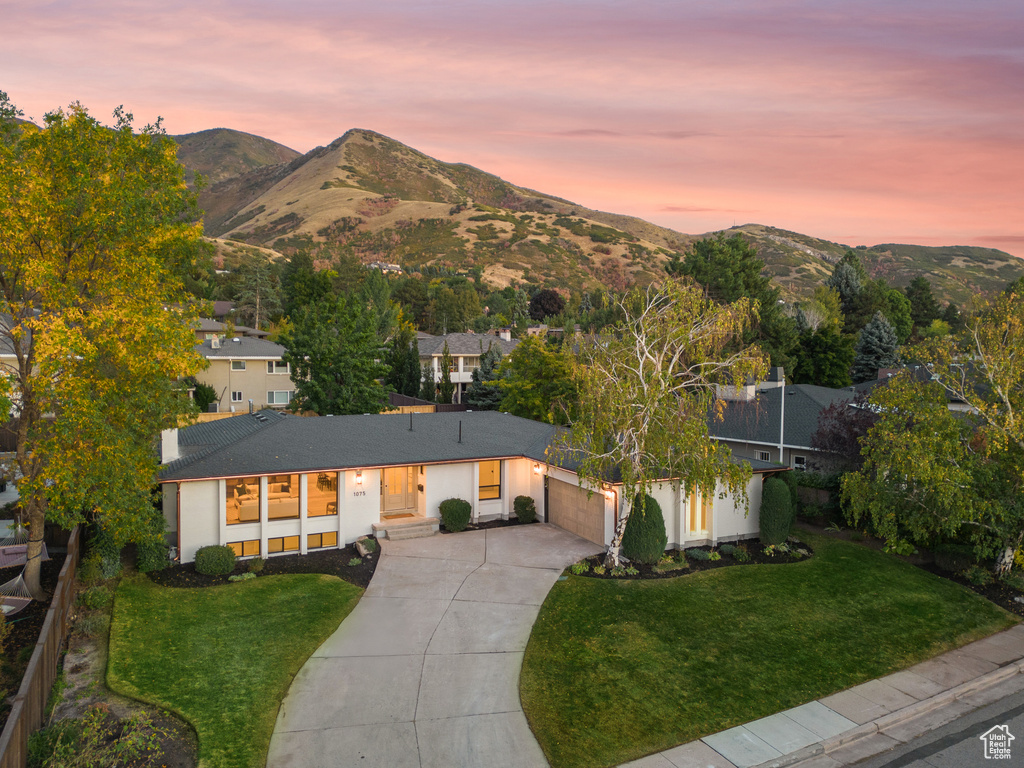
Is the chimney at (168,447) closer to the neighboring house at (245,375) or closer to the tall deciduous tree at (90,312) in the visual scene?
the tall deciduous tree at (90,312)

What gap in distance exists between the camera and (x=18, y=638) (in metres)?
12.6

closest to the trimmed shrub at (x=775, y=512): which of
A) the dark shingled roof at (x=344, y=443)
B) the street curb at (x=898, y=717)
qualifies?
Result: the dark shingled roof at (x=344, y=443)

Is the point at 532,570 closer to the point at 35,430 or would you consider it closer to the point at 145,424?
the point at 145,424

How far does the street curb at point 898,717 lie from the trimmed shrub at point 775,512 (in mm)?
7035

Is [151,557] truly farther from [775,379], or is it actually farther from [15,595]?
[775,379]

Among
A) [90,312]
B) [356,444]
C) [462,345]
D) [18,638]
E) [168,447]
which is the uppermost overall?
[90,312]

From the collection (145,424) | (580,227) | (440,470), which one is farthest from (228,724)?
(580,227)

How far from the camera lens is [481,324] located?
8412 centimetres

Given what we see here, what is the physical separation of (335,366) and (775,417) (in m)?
20.7

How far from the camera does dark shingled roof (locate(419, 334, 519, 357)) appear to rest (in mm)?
55366

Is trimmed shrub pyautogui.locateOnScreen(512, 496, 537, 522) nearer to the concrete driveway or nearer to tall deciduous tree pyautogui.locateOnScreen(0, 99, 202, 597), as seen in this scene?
the concrete driveway

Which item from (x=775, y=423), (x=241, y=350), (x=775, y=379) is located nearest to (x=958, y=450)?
(x=775, y=423)

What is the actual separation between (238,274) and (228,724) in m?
90.4

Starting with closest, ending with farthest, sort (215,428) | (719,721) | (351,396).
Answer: (719,721), (215,428), (351,396)
